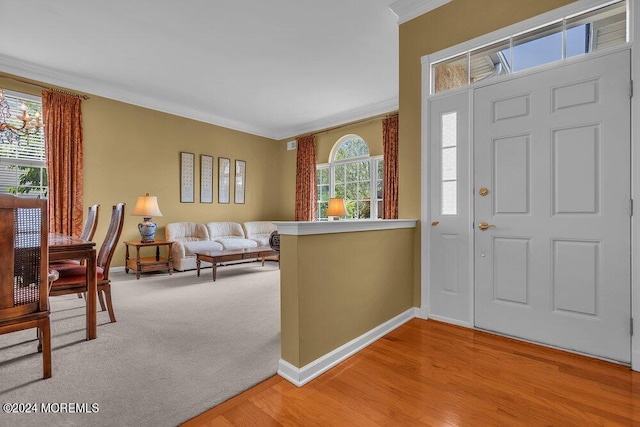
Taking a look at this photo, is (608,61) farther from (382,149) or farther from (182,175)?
(182,175)

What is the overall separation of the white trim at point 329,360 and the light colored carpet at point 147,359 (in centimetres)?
13

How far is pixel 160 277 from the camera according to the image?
477cm

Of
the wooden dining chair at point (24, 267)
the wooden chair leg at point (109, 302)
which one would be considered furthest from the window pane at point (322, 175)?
the wooden dining chair at point (24, 267)

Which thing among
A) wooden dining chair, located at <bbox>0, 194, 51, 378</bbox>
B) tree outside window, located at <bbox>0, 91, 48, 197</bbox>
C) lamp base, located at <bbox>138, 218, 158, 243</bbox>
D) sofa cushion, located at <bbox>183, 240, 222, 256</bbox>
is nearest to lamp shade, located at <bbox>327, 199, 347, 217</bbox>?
sofa cushion, located at <bbox>183, 240, 222, 256</bbox>

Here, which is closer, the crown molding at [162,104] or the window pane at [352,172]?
the crown molding at [162,104]

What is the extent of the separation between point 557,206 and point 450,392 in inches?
59.3

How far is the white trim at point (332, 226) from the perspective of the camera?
1756 mm

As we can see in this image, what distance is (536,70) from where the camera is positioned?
7.42 feet

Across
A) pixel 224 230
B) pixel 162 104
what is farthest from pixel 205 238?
pixel 162 104

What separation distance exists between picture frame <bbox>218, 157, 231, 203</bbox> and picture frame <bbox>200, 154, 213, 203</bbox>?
0.20m

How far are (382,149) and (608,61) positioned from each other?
3.96m

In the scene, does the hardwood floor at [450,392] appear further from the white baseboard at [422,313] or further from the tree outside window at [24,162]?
the tree outside window at [24,162]

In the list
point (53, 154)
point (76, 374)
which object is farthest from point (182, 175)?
point (76, 374)

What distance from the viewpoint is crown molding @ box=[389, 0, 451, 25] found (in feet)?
9.20
